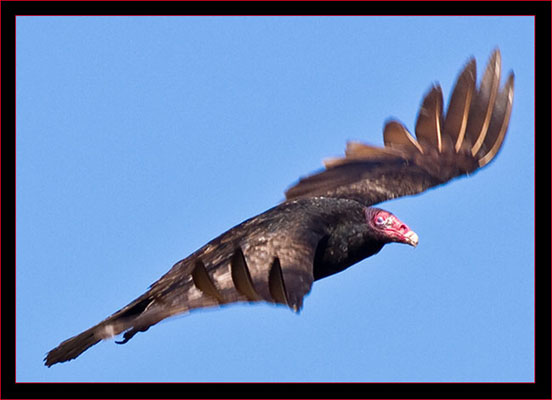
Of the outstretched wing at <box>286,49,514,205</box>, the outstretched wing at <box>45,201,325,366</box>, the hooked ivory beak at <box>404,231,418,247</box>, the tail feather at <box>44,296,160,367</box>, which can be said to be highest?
the outstretched wing at <box>286,49,514,205</box>

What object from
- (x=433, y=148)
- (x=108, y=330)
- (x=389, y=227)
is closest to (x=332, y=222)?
(x=389, y=227)

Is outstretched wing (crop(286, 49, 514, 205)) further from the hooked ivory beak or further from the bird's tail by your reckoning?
the bird's tail

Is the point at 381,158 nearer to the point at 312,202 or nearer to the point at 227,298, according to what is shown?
the point at 312,202

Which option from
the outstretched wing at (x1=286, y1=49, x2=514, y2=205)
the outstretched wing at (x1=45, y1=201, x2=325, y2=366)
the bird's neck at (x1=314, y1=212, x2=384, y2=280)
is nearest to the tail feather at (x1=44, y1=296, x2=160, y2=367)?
the outstretched wing at (x1=45, y1=201, x2=325, y2=366)

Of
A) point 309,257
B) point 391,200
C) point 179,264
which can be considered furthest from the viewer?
point 391,200

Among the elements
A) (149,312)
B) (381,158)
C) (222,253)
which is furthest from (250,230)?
(381,158)

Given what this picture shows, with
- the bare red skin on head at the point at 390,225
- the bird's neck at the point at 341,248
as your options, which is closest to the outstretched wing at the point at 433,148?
the bare red skin on head at the point at 390,225

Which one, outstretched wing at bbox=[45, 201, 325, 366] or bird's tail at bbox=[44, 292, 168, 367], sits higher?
outstretched wing at bbox=[45, 201, 325, 366]

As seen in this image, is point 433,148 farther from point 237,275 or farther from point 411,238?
point 237,275

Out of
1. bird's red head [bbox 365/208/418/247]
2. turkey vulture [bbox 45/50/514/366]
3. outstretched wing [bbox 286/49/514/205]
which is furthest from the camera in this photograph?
outstretched wing [bbox 286/49/514/205]
